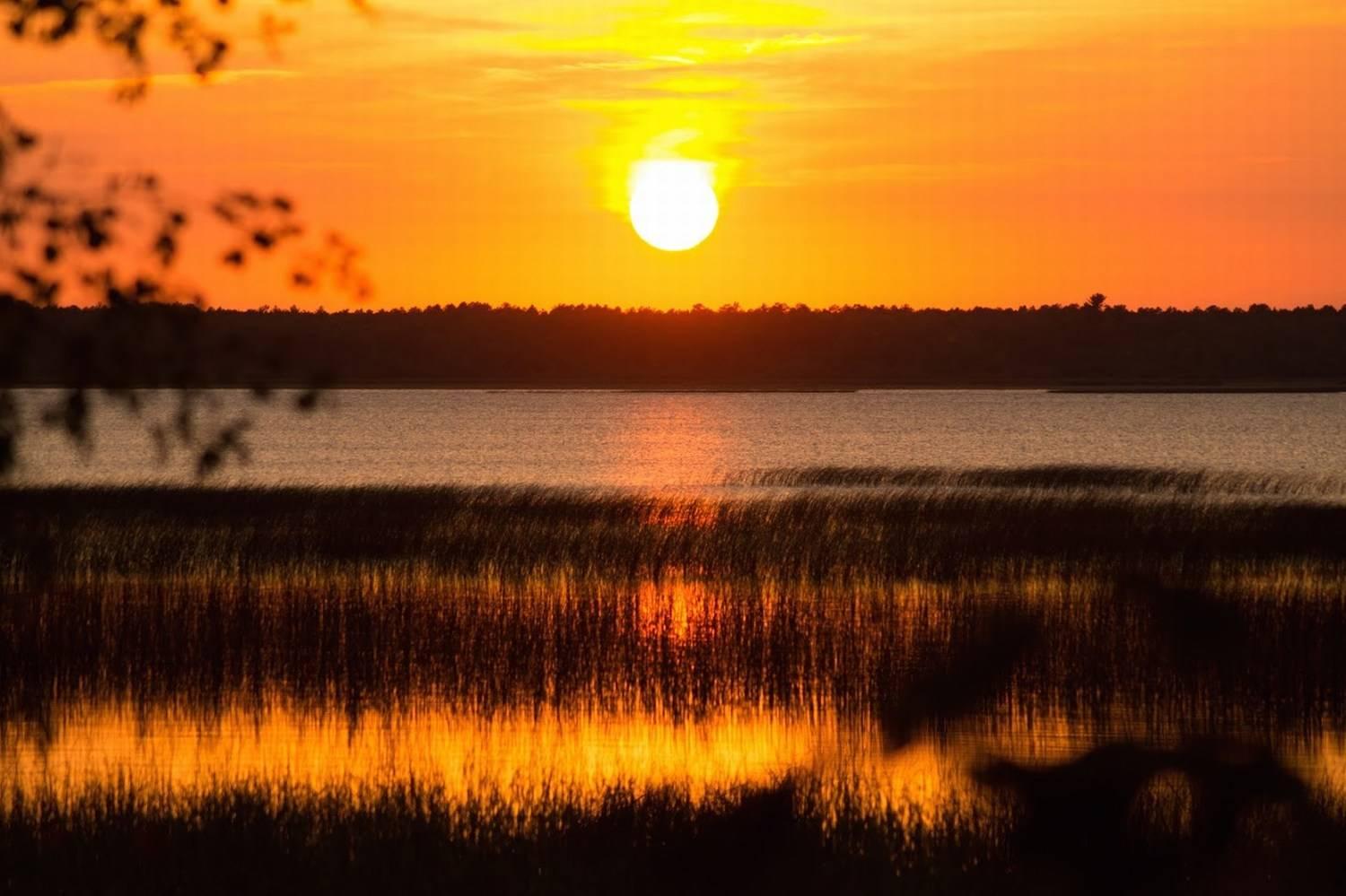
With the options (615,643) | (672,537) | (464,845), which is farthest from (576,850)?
(672,537)

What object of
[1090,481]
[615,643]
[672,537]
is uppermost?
[1090,481]

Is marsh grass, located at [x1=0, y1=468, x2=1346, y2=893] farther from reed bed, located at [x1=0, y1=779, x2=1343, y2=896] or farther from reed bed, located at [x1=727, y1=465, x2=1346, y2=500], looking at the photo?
reed bed, located at [x1=727, y1=465, x2=1346, y2=500]

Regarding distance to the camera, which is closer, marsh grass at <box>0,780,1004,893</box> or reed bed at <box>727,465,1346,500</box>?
marsh grass at <box>0,780,1004,893</box>

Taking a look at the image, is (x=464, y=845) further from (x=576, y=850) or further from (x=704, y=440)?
(x=704, y=440)

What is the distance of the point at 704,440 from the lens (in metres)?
95.7

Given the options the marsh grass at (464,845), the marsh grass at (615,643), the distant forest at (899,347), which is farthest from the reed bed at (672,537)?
the distant forest at (899,347)

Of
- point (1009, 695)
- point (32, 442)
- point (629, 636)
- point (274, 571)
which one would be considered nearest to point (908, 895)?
point (1009, 695)

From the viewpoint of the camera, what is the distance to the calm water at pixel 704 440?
64250mm

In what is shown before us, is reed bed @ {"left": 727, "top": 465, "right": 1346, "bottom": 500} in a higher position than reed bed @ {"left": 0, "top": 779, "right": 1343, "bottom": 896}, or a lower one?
higher

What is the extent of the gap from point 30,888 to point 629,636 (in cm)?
930

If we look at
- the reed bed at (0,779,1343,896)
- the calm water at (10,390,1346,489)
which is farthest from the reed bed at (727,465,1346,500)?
the reed bed at (0,779,1343,896)

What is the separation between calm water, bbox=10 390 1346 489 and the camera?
64250mm

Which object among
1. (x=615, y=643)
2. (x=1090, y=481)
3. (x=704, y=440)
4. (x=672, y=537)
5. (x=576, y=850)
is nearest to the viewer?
(x=576, y=850)

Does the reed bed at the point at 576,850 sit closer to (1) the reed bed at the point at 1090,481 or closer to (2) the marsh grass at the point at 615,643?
(2) the marsh grass at the point at 615,643
